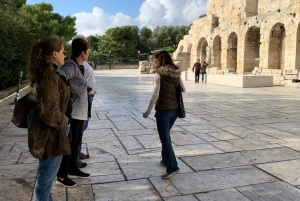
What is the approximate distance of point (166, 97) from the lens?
3584 millimetres

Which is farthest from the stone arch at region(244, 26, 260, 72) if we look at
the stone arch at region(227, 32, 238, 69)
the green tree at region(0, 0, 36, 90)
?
the green tree at region(0, 0, 36, 90)

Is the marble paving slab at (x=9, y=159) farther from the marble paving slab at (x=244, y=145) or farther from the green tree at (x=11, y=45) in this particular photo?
the green tree at (x=11, y=45)

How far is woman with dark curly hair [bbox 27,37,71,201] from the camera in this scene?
2.24 meters

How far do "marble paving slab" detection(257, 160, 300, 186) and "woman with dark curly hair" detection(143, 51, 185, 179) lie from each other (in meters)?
1.24

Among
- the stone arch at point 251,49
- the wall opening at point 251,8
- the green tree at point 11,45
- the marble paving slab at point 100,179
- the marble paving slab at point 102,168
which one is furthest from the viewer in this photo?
the wall opening at point 251,8

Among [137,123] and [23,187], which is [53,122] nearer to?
[23,187]

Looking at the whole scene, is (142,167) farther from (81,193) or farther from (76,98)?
(76,98)

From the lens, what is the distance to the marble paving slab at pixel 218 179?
3.32 m

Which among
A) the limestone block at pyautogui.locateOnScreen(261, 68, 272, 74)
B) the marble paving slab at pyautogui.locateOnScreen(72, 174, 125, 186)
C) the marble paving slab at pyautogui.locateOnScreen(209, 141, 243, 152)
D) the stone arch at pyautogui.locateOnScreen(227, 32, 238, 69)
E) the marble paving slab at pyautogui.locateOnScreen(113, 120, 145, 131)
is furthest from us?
the stone arch at pyautogui.locateOnScreen(227, 32, 238, 69)

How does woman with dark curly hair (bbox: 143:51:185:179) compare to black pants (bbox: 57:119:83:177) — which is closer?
black pants (bbox: 57:119:83:177)

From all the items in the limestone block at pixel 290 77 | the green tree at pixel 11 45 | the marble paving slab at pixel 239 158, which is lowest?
the marble paving slab at pixel 239 158

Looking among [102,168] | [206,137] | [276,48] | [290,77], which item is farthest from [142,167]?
[276,48]

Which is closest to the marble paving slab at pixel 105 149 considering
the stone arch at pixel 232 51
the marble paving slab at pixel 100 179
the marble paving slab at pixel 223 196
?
the marble paving slab at pixel 100 179

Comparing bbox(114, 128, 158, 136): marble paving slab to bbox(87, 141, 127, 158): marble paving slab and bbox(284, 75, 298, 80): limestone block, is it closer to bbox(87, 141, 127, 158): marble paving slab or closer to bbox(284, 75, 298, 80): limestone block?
bbox(87, 141, 127, 158): marble paving slab
